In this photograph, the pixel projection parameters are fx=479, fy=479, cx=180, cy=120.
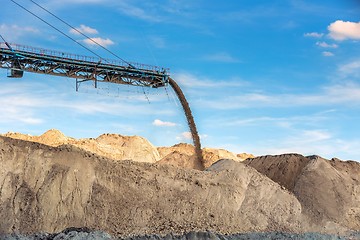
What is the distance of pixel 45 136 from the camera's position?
47.2 metres

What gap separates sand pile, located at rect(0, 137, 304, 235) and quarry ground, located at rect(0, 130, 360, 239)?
46mm

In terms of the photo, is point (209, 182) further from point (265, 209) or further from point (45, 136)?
point (45, 136)

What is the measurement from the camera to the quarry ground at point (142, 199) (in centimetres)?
2197

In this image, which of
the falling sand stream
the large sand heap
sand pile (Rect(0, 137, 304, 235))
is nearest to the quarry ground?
sand pile (Rect(0, 137, 304, 235))

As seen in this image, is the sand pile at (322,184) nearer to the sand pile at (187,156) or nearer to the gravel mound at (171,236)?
the gravel mound at (171,236)

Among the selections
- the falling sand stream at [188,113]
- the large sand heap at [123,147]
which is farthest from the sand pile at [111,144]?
the falling sand stream at [188,113]

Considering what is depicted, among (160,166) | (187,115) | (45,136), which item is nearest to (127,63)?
(187,115)

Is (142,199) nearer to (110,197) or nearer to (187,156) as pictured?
(110,197)

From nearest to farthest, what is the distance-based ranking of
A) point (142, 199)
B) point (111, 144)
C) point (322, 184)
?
point (142, 199)
point (322, 184)
point (111, 144)

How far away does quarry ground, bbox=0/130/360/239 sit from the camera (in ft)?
72.1

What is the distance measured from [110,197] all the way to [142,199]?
5.05 ft

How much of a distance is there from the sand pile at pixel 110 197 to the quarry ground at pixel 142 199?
5 cm

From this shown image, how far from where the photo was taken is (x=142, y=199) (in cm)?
2300

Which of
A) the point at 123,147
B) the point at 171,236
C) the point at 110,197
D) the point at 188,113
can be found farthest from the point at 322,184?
the point at 123,147
